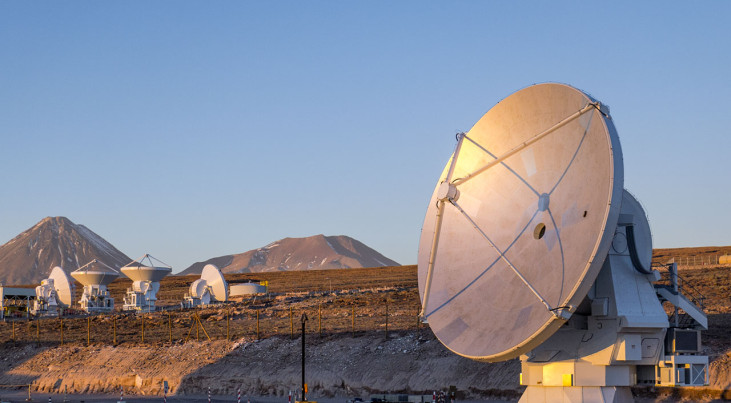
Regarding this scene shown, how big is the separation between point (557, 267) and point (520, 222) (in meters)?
2.36

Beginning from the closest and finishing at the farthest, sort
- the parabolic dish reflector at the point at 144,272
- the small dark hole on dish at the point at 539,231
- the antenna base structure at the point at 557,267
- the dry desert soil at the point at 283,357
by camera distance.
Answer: the antenna base structure at the point at 557,267
the small dark hole on dish at the point at 539,231
the dry desert soil at the point at 283,357
the parabolic dish reflector at the point at 144,272

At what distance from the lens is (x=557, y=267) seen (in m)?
25.2

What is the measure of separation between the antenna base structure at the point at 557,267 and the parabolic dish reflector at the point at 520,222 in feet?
0.13

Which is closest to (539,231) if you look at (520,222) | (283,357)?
(520,222)

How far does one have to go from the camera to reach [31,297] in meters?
109

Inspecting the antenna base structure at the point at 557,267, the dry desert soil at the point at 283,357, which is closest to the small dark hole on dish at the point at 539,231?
the antenna base structure at the point at 557,267

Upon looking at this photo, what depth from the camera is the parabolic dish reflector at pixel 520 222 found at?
960 inches

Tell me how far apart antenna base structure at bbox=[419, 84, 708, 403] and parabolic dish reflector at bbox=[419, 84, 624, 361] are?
4 centimetres

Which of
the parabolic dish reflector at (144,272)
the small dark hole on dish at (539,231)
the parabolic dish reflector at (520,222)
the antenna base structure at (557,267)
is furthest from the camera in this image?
the parabolic dish reflector at (144,272)

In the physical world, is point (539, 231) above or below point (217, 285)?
above

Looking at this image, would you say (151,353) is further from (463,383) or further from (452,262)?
(452,262)

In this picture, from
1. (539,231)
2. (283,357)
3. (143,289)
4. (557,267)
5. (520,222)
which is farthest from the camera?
(143,289)

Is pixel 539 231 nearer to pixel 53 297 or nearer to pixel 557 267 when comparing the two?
pixel 557 267

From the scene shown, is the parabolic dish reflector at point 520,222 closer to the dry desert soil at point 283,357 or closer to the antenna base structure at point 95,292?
the dry desert soil at point 283,357
